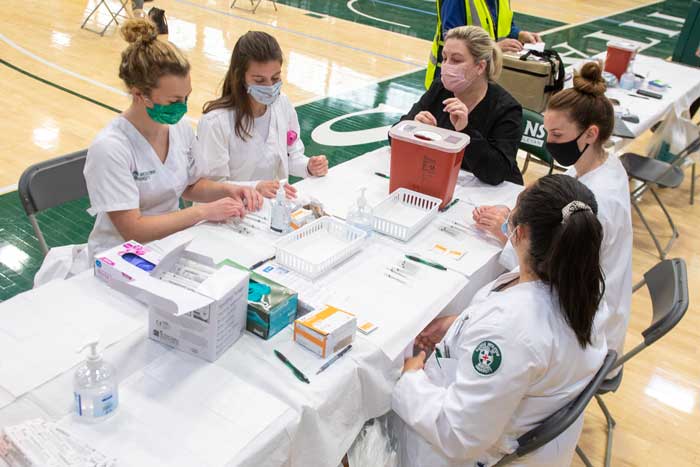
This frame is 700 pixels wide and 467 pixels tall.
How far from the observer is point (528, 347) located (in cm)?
169

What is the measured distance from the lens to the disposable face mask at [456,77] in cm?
322

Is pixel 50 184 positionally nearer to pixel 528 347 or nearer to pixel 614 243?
pixel 528 347

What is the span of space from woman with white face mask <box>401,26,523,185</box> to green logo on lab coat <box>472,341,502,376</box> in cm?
164

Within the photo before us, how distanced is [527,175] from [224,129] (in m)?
3.51

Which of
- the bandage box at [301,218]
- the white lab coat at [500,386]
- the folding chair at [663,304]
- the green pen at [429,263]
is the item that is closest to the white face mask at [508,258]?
the green pen at [429,263]

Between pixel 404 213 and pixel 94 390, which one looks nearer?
pixel 94 390

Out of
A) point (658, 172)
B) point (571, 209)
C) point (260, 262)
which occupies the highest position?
point (571, 209)

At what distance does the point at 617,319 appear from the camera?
2646 mm

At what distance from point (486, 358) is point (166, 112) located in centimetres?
155

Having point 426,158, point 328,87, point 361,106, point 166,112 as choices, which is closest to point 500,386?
point 426,158

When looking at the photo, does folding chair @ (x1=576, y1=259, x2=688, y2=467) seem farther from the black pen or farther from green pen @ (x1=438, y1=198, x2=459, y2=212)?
the black pen

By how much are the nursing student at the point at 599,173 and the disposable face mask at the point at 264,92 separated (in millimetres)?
1113

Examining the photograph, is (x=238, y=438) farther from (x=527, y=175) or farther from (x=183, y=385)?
(x=527, y=175)

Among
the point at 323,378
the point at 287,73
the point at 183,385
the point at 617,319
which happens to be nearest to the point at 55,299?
the point at 183,385
